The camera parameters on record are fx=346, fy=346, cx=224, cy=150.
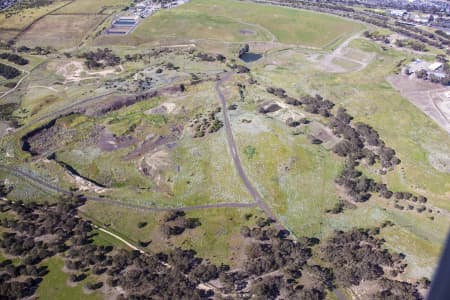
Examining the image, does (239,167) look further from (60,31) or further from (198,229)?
(60,31)

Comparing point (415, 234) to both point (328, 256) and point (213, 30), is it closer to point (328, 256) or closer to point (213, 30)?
point (328, 256)

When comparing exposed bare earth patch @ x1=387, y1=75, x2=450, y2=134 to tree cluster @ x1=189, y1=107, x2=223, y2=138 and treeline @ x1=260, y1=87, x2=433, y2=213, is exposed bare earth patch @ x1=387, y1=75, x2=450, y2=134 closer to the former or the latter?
treeline @ x1=260, y1=87, x2=433, y2=213

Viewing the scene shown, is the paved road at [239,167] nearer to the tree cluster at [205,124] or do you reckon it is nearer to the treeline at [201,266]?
the tree cluster at [205,124]

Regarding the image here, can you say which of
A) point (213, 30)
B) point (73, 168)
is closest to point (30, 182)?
point (73, 168)

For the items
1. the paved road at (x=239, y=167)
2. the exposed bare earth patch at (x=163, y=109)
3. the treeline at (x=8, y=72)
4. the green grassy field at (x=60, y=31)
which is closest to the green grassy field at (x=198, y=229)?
the paved road at (x=239, y=167)

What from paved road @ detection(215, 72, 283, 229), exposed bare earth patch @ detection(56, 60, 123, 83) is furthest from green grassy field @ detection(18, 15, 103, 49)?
paved road @ detection(215, 72, 283, 229)

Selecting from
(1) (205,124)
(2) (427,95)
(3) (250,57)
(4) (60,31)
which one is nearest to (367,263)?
(1) (205,124)
